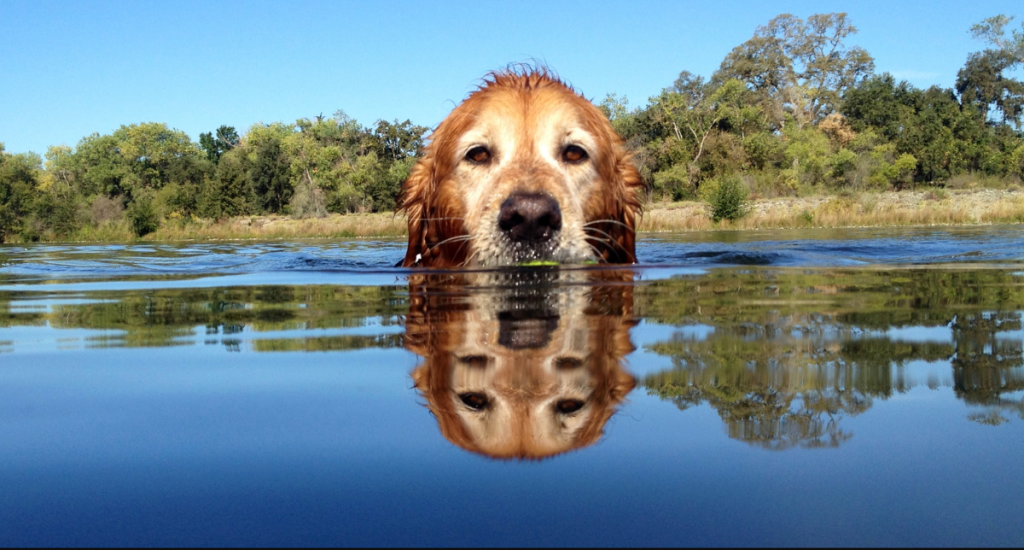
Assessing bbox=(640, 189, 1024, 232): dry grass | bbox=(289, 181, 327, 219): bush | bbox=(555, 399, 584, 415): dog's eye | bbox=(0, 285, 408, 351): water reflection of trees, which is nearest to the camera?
bbox=(555, 399, 584, 415): dog's eye

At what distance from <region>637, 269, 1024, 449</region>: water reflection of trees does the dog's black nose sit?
818 mm

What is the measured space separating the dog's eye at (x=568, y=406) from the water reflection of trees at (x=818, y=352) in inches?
7.1

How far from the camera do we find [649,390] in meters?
1.59

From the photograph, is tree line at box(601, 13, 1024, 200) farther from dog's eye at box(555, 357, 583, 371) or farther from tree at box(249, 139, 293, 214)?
dog's eye at box(555, 357, 583, 371)

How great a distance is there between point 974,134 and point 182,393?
6150cm

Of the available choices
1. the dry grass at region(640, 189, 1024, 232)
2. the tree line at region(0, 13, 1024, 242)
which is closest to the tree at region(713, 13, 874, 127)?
the tree line at region(0, 13, 1024, 242)

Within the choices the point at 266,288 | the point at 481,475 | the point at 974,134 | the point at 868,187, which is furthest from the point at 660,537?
the point at 974,134

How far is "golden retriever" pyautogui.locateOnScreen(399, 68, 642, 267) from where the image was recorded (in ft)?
15.4

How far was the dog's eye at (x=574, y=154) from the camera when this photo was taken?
18.4ft

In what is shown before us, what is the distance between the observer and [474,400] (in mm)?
1482

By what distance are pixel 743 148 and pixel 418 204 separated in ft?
162

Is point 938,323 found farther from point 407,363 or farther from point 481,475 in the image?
point 481,475

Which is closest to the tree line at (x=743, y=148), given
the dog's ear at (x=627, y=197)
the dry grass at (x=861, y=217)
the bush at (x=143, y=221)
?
the bush at (x=143, y=221)

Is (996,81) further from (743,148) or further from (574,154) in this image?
(574,154)
